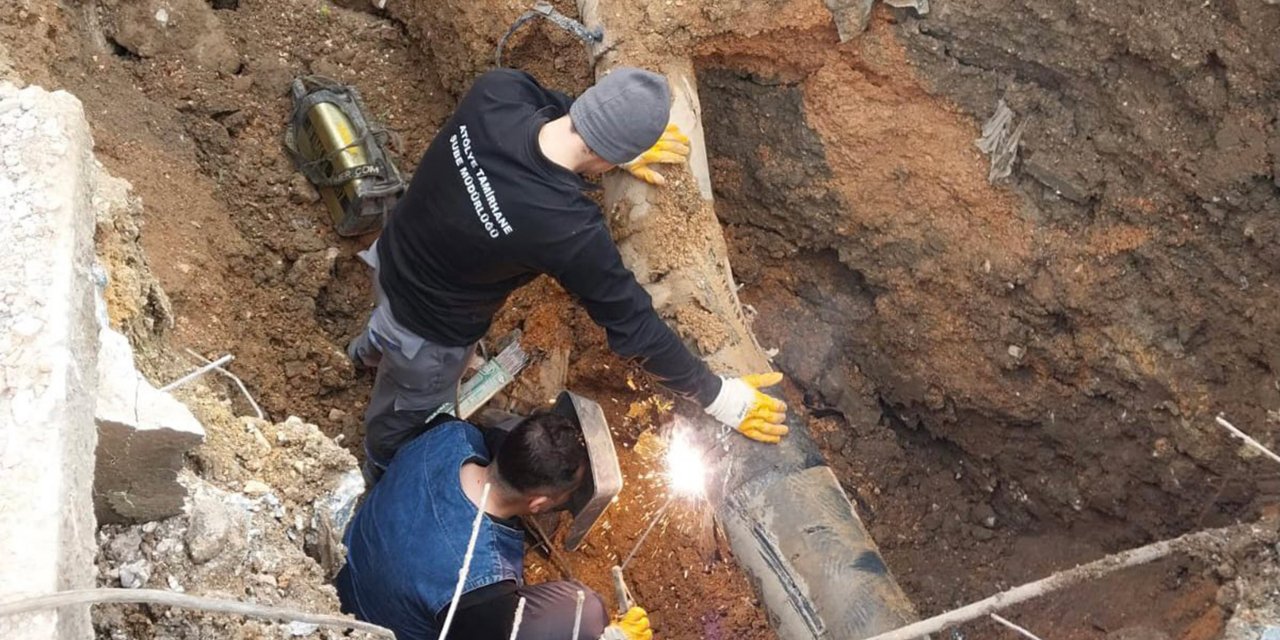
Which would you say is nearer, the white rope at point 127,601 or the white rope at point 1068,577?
the white rope at point 127,601

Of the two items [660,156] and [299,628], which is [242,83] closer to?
[660,156]

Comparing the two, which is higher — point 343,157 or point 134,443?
point 134,443

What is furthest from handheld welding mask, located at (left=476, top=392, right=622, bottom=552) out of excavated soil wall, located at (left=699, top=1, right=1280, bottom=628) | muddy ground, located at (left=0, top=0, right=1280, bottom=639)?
excavated soil wall, located at (left=699, top=1, right=1280, bottom=628)

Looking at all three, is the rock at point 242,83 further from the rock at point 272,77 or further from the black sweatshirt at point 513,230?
the black sweatshirt at point 513,230

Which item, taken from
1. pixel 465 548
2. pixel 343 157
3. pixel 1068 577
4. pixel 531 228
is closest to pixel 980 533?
pixel 1068 577

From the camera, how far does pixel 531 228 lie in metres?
3.04

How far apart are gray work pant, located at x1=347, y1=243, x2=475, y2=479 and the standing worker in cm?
1

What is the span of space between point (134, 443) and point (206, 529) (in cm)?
26

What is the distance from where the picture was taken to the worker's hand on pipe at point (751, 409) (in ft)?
11.1

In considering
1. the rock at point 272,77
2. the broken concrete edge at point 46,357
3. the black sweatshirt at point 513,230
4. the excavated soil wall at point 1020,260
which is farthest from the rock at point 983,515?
the broken concrete edge at point 46,357

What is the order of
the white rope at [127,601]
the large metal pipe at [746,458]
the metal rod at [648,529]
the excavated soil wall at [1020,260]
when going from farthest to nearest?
the metal rod at [648,529]
the excavated soil wall at [1020,260]
the large metal pipe at [746,458]
the white rope at [127,601]

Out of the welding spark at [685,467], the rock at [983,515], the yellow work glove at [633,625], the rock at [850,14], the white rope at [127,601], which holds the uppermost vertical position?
the rock at [850,14]

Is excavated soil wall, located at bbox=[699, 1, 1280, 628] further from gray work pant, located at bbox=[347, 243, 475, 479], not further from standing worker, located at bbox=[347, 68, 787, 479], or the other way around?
gray work pant, located at bbox=[347, 243, 475, 479]

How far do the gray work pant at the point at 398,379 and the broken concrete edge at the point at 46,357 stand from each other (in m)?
1.41
